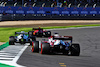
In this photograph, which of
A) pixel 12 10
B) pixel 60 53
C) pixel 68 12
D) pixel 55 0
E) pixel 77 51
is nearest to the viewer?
pixel 77 51

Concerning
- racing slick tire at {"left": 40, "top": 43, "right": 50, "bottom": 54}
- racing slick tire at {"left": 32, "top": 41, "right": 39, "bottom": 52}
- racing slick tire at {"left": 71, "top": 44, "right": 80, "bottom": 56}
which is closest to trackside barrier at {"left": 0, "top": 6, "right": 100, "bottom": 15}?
racing slick tire at {"left": 32, "top": 41, "right": 39, "bottom": 52}

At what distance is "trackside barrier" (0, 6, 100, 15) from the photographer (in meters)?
54.0

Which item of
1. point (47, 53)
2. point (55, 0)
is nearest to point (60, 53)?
point (47, 53)

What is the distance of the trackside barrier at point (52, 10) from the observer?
177 feet

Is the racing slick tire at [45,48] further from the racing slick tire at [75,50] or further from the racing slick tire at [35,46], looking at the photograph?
the racing slick tire at [75,50]

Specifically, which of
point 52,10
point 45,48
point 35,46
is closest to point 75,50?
point 45,48

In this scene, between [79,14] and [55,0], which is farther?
[55,0]

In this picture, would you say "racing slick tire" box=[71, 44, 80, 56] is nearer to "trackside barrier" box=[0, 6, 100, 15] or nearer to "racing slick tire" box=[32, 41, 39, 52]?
"racing slick tire" box=[32, 41, 39, 52]

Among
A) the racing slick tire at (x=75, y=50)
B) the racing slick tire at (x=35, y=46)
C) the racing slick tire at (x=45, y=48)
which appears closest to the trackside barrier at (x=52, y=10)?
the racing slick tire at (x=35, y=46)

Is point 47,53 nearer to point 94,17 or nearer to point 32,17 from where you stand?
point 32,17

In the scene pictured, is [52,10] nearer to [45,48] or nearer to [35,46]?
[35,46]

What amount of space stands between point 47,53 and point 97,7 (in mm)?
48913

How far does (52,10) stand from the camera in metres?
56.9

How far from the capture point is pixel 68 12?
57.9 m
